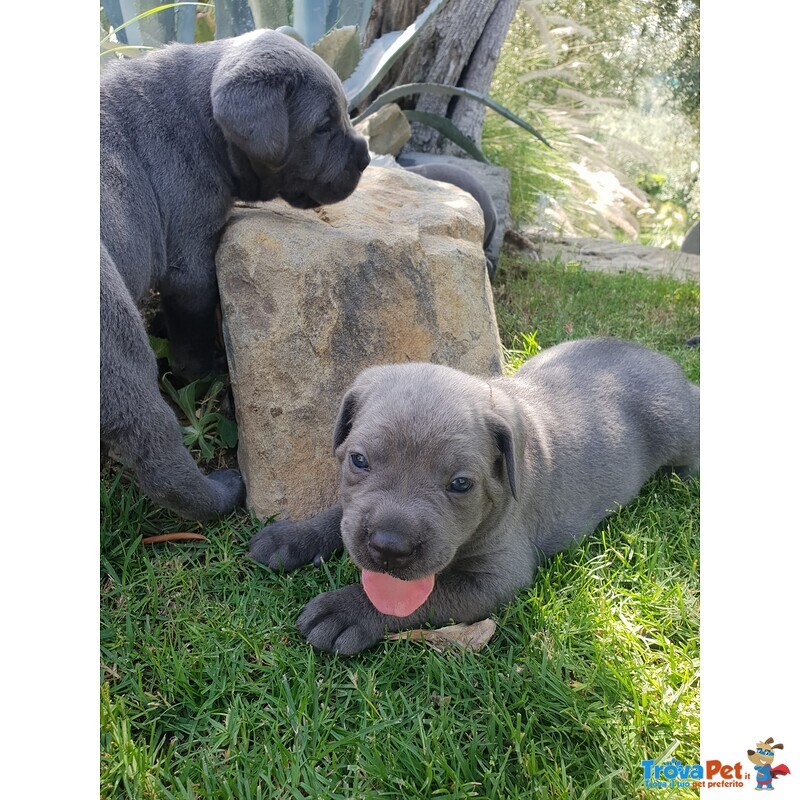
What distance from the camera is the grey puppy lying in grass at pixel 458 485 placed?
9.38ft

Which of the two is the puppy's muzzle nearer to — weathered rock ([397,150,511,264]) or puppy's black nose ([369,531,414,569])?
puppy's black nose ([369,531,414,569])

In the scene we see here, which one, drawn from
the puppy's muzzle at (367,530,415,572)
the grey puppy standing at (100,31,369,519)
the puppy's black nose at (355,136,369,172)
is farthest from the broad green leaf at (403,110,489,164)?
the puppy's muzzle at (367,530,415,572)

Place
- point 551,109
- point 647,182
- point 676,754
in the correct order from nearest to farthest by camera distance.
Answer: point 676,754
point 551,109
point 647,182

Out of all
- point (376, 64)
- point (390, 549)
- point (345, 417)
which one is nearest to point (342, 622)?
point (390, 549)

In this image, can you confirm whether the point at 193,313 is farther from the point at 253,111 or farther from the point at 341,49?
the point at 341,49

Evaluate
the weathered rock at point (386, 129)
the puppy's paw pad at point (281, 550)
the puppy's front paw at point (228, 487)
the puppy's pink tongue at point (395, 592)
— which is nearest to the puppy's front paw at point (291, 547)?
the puppy's paw pad at point (281, 550)

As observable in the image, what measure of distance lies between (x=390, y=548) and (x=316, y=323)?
1588 millimetres

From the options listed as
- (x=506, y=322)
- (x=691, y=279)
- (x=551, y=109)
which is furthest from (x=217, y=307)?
(x=551, y=109)

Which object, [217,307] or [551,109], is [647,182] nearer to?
[551,109]

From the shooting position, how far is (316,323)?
156 inches

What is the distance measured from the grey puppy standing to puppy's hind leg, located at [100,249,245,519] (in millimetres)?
10

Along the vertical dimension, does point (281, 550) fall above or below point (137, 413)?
below
